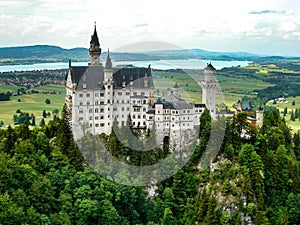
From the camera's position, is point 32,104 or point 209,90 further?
point 32,104

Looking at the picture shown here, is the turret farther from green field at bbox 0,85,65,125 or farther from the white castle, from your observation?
green field at bbox 0,85,65,125

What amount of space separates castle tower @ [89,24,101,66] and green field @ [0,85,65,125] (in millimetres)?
37840

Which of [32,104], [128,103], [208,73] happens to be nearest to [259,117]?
[208,73]

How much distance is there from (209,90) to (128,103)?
11.3 metres

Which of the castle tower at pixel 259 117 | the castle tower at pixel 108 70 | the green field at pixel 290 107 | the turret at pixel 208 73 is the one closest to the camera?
the castle tower at pixel 108 70

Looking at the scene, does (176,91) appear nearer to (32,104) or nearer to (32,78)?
(32,104)

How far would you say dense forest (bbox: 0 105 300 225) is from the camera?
53.0 m

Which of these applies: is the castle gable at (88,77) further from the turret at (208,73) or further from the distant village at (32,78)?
the distant village at (32,78)

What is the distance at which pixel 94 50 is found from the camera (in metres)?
65.3

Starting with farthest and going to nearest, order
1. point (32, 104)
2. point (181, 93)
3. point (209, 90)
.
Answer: point (32, 104)
point (181, 93)
point (209, 90)

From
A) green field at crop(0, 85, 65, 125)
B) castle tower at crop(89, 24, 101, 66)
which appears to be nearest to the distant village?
green field at crop(0, 85, 65, 125)

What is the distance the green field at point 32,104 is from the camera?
107 m

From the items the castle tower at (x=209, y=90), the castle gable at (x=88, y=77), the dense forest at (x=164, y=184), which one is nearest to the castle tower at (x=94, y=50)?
the castle gable at (x=88, y=77)

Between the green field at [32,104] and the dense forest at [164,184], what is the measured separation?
42140 mm
